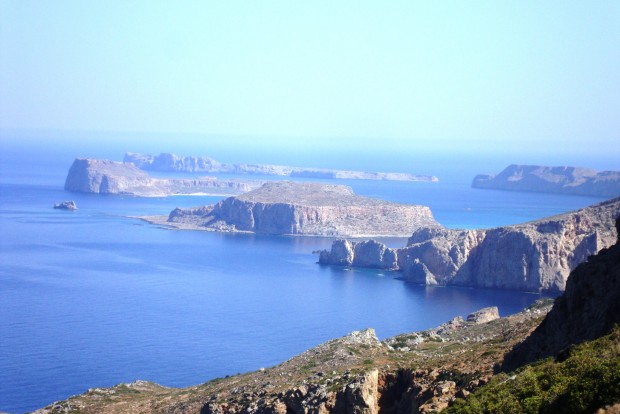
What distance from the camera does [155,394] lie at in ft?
127

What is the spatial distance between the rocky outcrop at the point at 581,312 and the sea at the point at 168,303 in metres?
32.5

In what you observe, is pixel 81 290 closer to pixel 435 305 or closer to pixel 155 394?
pixel 435 305

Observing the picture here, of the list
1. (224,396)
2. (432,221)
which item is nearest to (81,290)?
(224,396)

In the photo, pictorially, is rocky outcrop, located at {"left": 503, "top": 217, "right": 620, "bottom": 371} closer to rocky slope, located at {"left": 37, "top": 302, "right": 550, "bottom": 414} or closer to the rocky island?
the rocky island

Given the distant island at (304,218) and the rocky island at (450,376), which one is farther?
the distant island at (304,218)

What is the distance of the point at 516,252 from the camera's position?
95.7 meters

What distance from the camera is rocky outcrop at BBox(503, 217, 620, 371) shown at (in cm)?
2175

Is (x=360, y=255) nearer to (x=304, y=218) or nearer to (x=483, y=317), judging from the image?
(x=304, y=218)

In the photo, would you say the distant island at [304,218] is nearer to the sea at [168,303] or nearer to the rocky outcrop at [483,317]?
the sea at [168,303]

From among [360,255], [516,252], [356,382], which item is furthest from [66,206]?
[356,382]

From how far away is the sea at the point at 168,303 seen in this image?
192ft

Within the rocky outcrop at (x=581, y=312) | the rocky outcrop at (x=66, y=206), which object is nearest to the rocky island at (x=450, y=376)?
the rocky outcrop at (x=581, y=312)

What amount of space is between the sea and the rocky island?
17.0 meters

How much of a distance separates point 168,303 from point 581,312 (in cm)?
6152
